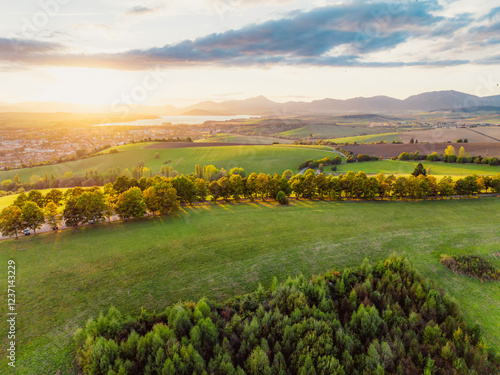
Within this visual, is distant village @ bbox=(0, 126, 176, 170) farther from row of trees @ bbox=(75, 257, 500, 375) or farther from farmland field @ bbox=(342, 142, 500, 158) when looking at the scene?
farmland field @ bbox=(342, 142, 500, 158)

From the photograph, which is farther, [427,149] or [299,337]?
[427,149]

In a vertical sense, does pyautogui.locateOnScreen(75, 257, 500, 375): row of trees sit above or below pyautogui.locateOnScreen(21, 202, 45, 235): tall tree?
below

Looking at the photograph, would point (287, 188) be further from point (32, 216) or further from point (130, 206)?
point (32, 216)

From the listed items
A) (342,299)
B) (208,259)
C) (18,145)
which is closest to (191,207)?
(208,259)

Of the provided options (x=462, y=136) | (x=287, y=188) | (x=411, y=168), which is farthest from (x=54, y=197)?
(x=462, y=136)

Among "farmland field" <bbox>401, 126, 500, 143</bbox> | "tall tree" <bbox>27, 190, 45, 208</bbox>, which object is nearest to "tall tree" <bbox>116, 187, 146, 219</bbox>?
"tall tree" <bbox>27, 190, 45, 208</bbox>

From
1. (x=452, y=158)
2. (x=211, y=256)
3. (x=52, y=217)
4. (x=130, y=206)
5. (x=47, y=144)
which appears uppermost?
(x=47, y=144)
